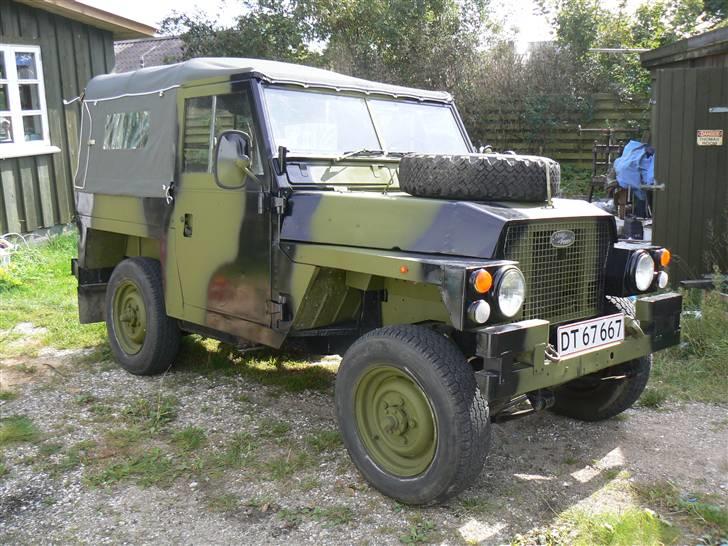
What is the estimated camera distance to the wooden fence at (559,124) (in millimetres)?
15211

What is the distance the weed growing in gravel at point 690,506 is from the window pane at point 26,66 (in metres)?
8.80

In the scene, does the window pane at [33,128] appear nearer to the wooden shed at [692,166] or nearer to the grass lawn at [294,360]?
the grass lawn at [294,360]

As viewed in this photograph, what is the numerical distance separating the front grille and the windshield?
1.35 m

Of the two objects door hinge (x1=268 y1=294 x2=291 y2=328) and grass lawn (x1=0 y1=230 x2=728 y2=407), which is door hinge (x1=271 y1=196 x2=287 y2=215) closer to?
door hinge (x1=268 y1=294 x2=291 y2=328)

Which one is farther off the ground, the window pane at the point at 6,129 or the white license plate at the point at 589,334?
the window pane at the point at 6,129

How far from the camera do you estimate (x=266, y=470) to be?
3756 mm

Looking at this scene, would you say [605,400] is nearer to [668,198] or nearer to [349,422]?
[349,422]

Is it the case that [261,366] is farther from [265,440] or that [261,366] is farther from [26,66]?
[26,66]

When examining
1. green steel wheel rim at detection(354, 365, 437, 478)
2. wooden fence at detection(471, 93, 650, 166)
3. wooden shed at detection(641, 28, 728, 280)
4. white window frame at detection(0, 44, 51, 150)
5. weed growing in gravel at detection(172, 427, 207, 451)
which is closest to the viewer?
green steel wheel rim at detection(354, 365, 437, 478)

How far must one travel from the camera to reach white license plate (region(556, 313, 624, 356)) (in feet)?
10.8

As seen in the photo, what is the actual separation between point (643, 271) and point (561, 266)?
0.51 meters

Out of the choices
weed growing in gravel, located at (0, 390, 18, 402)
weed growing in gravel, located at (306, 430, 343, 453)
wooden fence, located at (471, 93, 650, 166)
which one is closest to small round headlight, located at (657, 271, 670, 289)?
weed growing in gravel, located at (306, 430, 343, 453)

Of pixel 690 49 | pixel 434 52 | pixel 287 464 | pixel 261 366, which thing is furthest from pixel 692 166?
pixel 434 52

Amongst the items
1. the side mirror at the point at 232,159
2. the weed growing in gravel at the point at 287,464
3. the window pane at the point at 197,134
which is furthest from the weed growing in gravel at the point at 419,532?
the window pane at the point at 197,134
